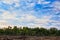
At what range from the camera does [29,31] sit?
6566mm

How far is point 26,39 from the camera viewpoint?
5773 millimetres

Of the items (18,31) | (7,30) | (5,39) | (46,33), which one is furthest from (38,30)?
(5,39)

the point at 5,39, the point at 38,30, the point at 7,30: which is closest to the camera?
the point at 5,39

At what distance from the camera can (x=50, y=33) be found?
22.5 feet

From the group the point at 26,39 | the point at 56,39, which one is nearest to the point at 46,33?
the point at 56,39

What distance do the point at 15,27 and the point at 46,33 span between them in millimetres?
1273

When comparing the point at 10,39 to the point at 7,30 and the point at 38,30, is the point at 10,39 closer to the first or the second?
the point at 7,30

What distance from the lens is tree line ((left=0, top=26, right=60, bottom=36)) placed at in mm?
6305

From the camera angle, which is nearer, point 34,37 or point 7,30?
point 34,37

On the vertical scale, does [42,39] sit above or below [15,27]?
below

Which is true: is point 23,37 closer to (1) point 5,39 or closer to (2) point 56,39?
(1) point 5,39

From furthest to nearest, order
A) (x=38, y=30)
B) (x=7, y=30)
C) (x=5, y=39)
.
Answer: (x=38, y=30) < (x=7, y=30) < (x=5, y=39)

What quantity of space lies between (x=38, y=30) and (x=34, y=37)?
106 centimetres

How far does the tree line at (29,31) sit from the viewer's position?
6305 mm
